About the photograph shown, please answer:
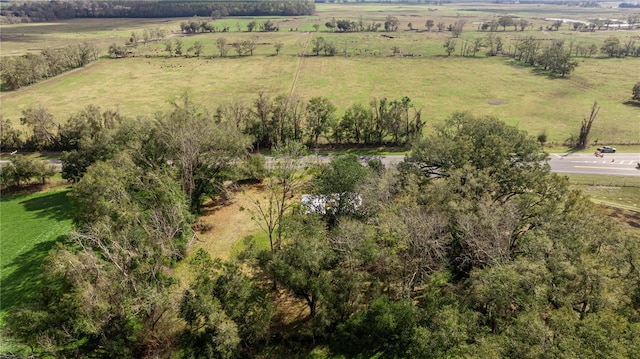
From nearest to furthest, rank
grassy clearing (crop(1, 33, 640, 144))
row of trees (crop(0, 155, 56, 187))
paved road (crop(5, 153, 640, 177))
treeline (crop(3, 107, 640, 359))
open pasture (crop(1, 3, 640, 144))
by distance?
treeline (crop(3, 107, 640, 359)) < row of trees (crop(0, 155, 56, 187)) < paved road (crop(5, 153, 640, 177)) < grassy clearing (crop(1, 33, 640, 144)) < open pasture (crop(1, 3, 640, 144))

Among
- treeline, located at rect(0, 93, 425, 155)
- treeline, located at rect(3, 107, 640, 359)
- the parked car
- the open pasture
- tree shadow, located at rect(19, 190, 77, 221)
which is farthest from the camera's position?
the open pasture

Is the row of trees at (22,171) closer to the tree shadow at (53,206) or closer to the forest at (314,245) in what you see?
the forest at (314,245)

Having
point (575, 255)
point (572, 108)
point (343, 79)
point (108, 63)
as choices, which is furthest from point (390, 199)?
point (108, 63)

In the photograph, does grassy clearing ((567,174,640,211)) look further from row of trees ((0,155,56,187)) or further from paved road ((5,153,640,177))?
row of trees ((0,155,56,187))

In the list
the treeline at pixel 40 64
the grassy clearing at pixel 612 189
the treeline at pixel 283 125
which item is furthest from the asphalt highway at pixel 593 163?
the treeline at pixel 40 64

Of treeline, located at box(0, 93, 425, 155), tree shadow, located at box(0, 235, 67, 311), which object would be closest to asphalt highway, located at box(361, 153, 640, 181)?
treeline, located at box(0, 93, 425, 155)

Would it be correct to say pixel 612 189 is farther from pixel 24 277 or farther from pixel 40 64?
pixel 40 64

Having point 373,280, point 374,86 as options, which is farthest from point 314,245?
point 374,86
